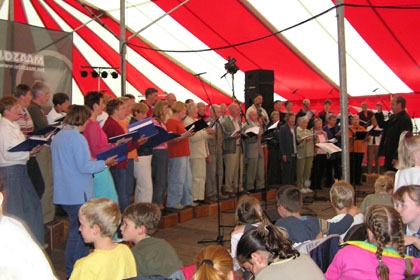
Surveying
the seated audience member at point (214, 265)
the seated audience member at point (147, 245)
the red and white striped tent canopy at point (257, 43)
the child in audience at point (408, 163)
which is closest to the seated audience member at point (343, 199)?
the child in audience at point (408, 163)

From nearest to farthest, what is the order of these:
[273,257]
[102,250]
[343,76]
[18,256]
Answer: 1. [18,256]
2. [273,257]
3. [102,250]
4. [343,76]

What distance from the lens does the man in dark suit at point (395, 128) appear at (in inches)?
227

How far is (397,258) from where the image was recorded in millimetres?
2057

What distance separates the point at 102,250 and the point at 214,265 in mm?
806

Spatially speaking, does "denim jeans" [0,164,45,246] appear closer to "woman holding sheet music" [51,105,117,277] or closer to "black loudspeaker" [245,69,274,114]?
"woman holding sheet music" [51,105,117,277]

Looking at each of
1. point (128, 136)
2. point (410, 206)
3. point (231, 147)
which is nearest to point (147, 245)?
point (410, 206)

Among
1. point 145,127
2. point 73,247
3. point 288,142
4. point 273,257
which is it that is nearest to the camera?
point 273,257

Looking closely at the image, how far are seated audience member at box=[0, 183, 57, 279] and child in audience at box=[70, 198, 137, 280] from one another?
98cm

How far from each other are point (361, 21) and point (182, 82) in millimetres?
5669

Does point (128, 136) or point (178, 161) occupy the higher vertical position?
point (128, 136)

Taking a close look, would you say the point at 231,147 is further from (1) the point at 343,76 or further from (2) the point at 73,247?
(2) the point at 73,247

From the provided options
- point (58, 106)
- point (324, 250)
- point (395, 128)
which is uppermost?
point (58, 106)

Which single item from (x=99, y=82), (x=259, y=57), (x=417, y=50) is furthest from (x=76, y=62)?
(x=417, y=50)

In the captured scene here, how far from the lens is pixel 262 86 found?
871 cm
